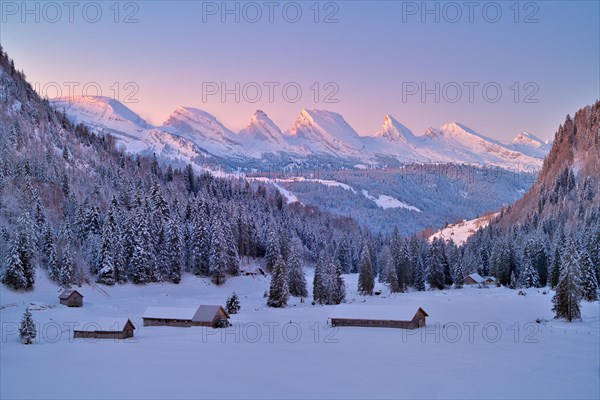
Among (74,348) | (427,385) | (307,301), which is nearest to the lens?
(427,385)

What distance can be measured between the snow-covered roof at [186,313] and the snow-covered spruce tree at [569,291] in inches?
1464

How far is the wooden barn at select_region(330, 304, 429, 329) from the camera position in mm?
59188

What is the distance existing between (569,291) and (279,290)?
35.9m

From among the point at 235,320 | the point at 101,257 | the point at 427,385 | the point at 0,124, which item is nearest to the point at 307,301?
the point at 235,320

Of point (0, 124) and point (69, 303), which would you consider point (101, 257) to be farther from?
point (0, 124)

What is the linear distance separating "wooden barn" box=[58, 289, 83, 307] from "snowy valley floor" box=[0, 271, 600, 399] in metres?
1.07

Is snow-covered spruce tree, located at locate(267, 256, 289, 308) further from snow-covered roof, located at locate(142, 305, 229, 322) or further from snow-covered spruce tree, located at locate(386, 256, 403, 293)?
snow-covered spruce tree, located at locate(386, 256, 403, 293)

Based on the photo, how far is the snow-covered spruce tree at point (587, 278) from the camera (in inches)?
2770

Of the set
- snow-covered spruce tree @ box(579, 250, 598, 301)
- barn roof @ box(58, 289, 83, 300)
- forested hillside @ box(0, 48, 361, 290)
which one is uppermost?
forested hillside @ box(0, 48, 361, 290)

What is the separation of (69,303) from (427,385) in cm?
4493

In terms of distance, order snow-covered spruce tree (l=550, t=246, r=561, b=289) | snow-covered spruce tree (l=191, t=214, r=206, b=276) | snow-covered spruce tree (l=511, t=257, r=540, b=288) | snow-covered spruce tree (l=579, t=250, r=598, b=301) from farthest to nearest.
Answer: snow-covered spruce tree (l=511, t=257, r=540, b=288) < snow-covered spruce tree (l=191, t=214, r=206, b=276) < snow-covered spruce tree (l=550, t=246, r=561, b=289) < snow-covered spruce tree (l=579, t=250, r=598, b=301)

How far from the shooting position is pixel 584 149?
571ft

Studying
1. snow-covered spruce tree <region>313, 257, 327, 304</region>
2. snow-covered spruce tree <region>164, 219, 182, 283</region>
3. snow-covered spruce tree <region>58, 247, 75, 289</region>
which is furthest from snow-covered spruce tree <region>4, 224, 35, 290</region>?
snow-covered spruce tree <region>313, 257, 327, 304</region>

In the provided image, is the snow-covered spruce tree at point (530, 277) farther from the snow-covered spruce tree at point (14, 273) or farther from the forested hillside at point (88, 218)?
the snow-covered spruce tree at point (14, 273)
